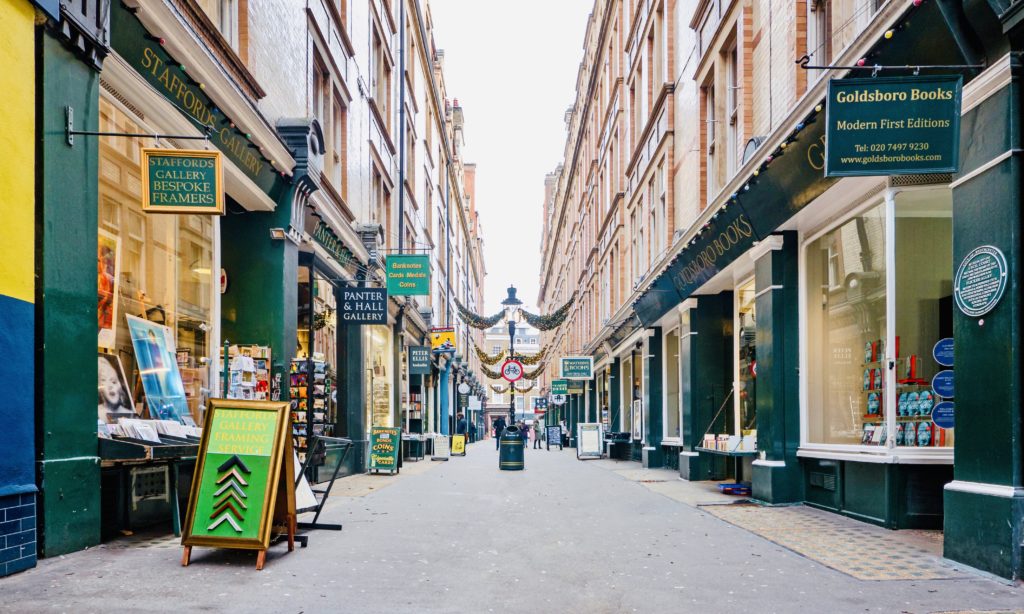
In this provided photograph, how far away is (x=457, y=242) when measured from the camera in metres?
55.9

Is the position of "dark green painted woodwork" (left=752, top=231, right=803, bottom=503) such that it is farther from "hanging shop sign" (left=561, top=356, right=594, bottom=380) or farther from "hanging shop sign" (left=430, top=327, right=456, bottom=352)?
"hanging shop sign" (left=430, top=327, right=456, bottom=352)

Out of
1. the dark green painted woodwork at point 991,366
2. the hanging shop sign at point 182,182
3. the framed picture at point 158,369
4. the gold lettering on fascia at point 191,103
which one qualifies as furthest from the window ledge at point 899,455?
the gold lettering on fascia at point 191,103

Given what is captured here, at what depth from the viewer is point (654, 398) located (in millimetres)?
21391

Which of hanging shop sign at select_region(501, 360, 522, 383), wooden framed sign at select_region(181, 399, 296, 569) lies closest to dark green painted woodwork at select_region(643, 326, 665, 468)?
hanging shop sign at select_region(501, 360, 522, 383)

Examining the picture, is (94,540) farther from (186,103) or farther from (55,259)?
(186,103)

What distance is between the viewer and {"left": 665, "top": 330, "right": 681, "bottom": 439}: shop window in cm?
2025

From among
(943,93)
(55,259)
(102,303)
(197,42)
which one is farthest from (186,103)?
(943,93)

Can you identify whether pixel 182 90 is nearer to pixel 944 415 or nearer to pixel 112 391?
pixel 112 391

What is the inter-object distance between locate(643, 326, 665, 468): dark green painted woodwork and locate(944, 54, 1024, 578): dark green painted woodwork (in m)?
14.5

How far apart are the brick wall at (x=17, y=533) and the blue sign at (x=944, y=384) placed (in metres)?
7.98

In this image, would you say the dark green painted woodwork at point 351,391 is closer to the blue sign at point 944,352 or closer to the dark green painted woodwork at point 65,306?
the dark green painted woodwork at point 65,306

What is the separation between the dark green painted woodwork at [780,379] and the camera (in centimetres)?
1138

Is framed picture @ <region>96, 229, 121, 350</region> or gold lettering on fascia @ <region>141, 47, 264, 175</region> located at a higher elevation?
gold lettering on fascia @ <region>141, 47, 264, 175</region>

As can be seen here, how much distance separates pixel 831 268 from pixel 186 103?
26.2 ft
